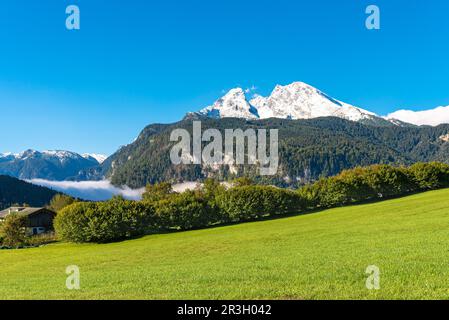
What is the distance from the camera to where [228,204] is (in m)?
108

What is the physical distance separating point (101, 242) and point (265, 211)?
148 ft

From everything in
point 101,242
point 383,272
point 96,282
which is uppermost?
point 383,272

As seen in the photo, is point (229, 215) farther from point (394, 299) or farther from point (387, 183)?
point (394, 299)

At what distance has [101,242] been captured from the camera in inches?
3610

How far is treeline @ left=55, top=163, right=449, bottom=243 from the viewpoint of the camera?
92812mm

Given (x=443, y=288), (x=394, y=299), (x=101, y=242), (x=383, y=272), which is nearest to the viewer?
(x=394, y=299)

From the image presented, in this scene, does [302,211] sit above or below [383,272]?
below

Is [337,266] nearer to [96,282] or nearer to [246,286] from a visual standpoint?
[246,286]

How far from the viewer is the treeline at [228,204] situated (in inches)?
3654
